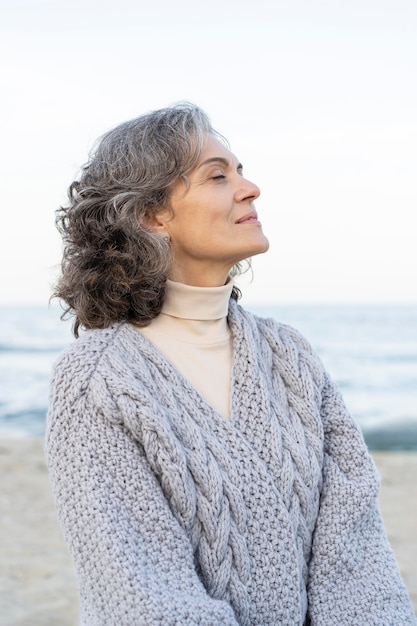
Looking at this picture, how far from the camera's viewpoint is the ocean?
10.3 metres

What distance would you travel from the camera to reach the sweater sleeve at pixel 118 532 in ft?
5.18

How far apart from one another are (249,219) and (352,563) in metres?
0.88

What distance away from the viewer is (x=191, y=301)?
6.53 ft

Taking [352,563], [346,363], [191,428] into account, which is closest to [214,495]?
[191,428]

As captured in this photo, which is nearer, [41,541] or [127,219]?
[127,219]

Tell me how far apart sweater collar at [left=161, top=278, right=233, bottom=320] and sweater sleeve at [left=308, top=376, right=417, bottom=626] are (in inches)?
19.9

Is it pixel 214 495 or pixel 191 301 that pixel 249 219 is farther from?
pixel 214 495

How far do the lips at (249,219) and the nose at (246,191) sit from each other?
0.04 meters

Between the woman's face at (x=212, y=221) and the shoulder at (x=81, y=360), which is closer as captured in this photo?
the shoulder at (x=81, y=360)

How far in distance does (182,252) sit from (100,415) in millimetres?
513

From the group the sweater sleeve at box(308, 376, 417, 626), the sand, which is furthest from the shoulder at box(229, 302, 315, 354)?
the sand

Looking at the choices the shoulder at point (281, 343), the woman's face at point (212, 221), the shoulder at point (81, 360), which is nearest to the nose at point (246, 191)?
the woman's face at point (212, 221)

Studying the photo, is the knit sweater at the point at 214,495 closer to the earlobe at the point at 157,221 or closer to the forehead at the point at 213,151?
the earlobe at the point at 157,221

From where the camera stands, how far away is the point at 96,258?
78.9 inches
